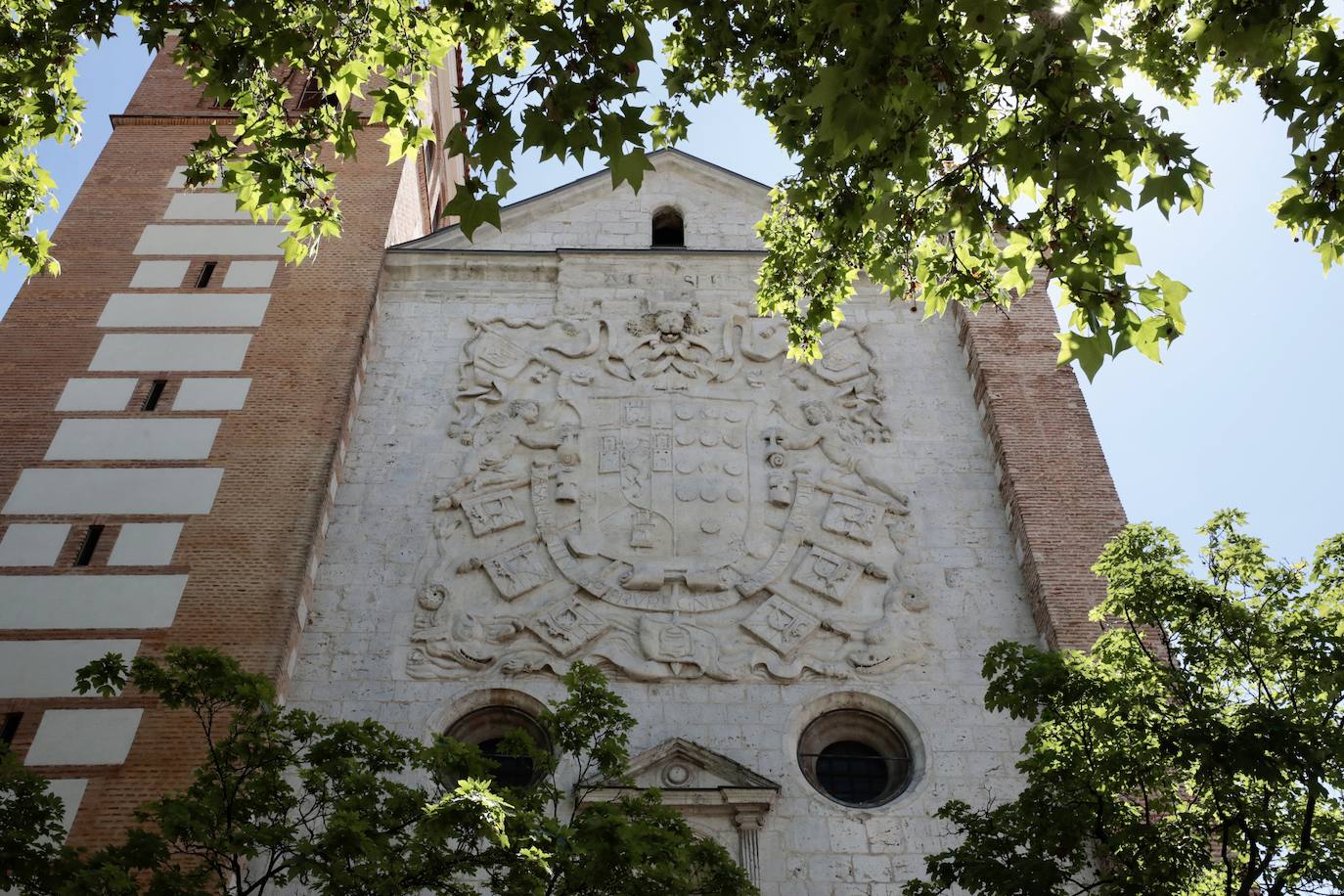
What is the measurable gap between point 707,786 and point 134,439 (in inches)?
310

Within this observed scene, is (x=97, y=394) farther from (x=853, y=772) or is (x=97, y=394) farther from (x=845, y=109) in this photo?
(x=845, y=109)

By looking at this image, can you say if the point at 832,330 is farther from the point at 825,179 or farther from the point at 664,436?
the point at 825,179

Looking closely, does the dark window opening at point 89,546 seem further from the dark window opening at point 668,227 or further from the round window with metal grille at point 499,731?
the dark window opening at point 668,227

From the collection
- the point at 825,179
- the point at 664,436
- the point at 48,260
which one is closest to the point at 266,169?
the point at 48,260

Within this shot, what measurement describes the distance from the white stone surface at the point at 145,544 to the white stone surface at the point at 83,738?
1.88m

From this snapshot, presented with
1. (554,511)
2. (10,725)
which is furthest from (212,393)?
(10,725)

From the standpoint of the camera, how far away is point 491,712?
41.9 feet

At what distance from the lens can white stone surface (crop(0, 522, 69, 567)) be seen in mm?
13148

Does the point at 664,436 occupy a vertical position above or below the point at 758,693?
above

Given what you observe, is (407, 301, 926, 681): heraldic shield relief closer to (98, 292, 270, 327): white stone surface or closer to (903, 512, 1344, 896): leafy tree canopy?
(98, 292, 270, 327): white stone surface

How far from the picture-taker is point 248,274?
55.2ft

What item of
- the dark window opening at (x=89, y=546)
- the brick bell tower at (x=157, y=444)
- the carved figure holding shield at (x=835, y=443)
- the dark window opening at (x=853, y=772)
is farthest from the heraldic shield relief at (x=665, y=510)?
the dark window opening at (x=89, y=546)

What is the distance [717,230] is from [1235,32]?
468 inches

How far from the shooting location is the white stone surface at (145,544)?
13.2 meters
